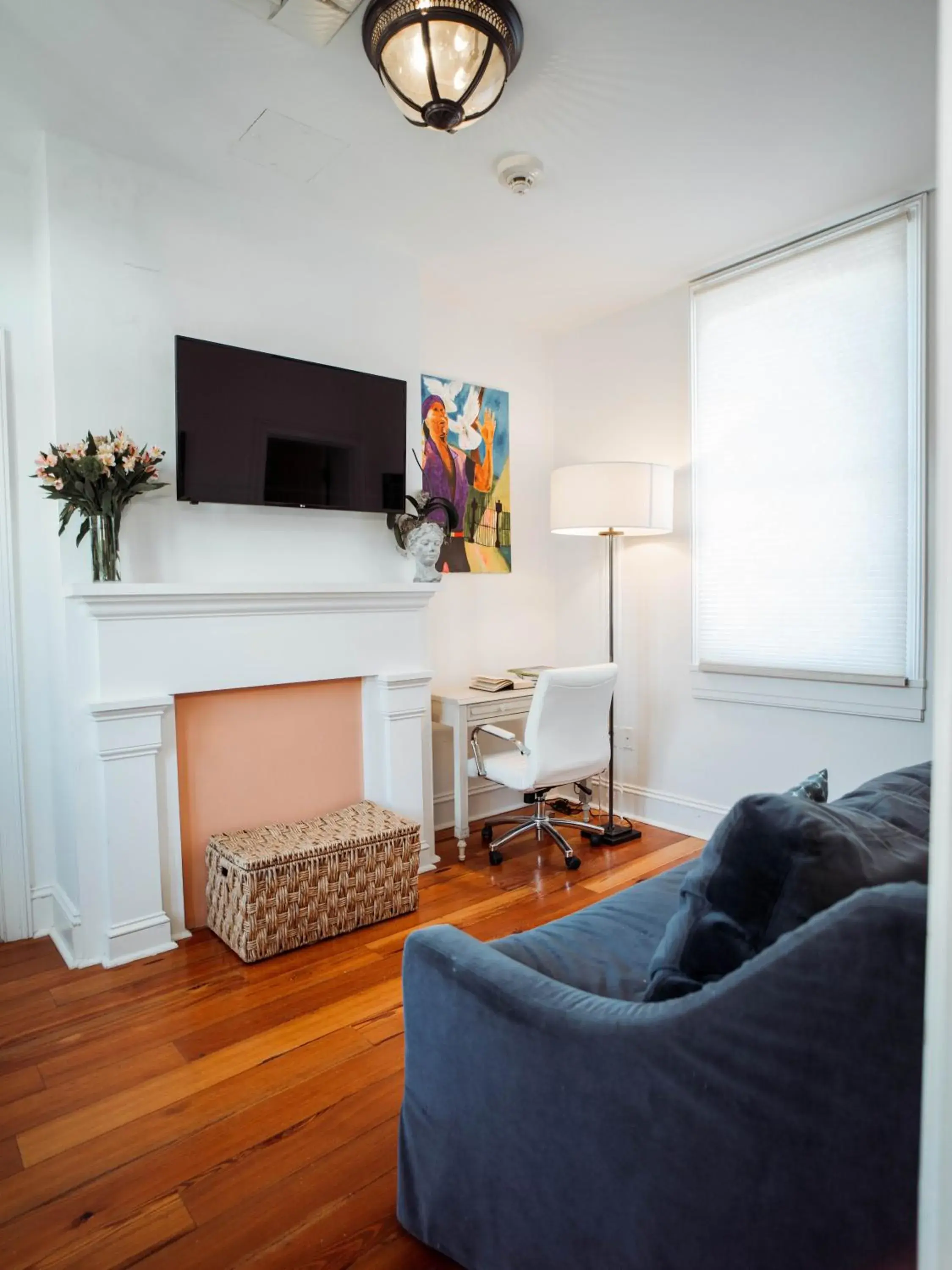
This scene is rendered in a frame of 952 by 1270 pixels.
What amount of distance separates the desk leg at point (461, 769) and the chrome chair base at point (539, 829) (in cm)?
17

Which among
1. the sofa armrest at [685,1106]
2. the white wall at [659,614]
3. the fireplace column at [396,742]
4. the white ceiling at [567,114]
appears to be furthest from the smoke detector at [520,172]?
the sofa armrest at [685,1106]

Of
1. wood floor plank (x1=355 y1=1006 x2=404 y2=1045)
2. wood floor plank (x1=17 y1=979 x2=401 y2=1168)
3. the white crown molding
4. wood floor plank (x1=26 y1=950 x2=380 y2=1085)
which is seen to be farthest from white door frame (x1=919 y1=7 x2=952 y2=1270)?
the white crown molding

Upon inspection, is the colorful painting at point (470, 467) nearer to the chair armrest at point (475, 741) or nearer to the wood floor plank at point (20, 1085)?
the chair armrest at point (475, 741)

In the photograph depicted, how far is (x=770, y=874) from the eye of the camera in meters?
1.00

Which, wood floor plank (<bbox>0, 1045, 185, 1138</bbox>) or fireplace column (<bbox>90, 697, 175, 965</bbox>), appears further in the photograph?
fireplace column (<bbox>90, 697, 175, 965</bbox>)

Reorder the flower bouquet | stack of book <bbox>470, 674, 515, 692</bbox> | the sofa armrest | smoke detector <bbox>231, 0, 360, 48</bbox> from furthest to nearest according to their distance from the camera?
stack of book <bbox>470, 674, 515, 692</bbox> → the flower bouquet → smoke detector <bbox>231, 0, 360, 48</bbox> → the sofa armrest

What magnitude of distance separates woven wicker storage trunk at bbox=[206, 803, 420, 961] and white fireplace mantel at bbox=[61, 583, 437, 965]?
0.21 metres

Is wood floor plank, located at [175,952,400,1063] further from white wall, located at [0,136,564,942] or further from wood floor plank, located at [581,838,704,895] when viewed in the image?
wood floor plank, located at [581,838,704,895]

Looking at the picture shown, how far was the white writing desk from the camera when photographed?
3.45m

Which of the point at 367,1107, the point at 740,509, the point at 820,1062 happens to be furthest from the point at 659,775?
the point at 820,1062

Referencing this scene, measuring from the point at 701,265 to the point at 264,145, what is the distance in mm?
2033

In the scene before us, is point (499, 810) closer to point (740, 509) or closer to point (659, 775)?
point (659, 775)

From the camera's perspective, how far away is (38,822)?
8.91ft

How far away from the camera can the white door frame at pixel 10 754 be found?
8.49 ft
